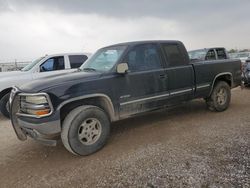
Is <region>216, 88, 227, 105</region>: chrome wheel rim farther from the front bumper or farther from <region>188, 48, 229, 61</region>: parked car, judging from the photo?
the front bumper

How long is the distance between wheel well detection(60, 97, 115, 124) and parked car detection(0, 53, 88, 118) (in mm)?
2840

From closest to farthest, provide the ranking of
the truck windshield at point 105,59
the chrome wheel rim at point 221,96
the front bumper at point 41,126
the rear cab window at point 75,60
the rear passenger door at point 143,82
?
the front bumper at point 41,126 < the rear passenger door at point 143,82 < the truck windshield at point 105,59 < the chrome wheel rim at point 221,96 < the rear cab window at point 75,60

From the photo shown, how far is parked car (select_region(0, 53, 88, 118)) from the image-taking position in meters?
7.32

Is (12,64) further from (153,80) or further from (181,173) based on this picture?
(181,173)

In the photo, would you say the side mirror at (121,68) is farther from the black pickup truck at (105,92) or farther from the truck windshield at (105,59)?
the truck windshield at (105,59)

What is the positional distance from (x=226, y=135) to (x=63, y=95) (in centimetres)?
315

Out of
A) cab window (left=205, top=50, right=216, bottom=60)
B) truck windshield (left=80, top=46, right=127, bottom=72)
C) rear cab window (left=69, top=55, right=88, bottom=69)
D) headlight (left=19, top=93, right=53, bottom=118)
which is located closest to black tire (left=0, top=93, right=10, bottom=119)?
rear cab window (left=69, top=55, right=88, bottom=69)

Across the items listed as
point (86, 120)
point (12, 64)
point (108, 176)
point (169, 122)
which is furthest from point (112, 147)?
point (12, 64)

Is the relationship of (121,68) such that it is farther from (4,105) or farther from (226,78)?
(4,105)

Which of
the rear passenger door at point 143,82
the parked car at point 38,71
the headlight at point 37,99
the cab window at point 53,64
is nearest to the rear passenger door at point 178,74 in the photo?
the rear passenger door at point 143,82

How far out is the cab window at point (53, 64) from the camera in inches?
330

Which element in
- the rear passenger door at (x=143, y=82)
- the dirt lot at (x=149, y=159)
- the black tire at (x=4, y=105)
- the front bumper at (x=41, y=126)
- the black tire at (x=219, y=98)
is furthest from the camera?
the black tire at (x=4, y=105)

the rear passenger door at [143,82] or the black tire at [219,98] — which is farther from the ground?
the rear passenger door at [143,82]

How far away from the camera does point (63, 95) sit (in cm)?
391
